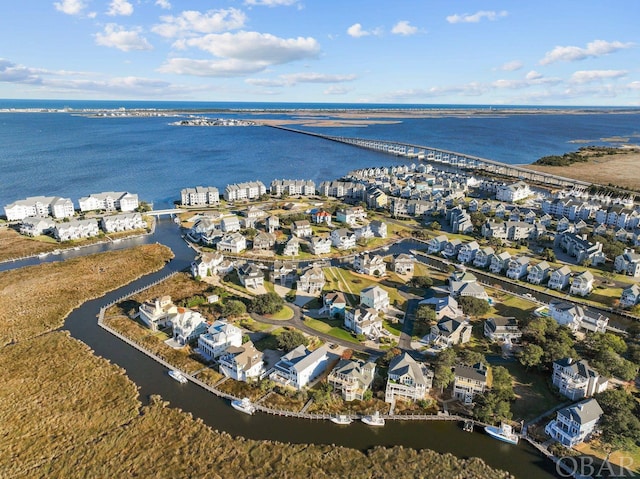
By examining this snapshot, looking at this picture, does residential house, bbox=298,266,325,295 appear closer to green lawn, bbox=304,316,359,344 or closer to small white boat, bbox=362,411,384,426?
green lawn, bbox=304,316,359,344

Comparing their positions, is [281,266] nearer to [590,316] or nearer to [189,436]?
[189,436]

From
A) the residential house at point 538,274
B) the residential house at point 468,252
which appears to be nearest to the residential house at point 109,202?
the residential house at point 468,252

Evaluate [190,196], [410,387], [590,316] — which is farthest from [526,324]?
[190,196]

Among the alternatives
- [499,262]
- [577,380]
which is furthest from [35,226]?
[577,380]

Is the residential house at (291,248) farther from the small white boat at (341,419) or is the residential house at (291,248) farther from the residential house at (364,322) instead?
the small white boat at (341,419)

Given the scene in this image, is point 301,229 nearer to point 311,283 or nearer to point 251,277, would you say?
point 251,277

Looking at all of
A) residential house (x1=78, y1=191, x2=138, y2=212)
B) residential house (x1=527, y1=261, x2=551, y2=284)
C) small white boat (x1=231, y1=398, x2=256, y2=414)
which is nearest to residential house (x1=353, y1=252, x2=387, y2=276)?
residential house (x1=527, y1=261, x2=551, y2=284)
